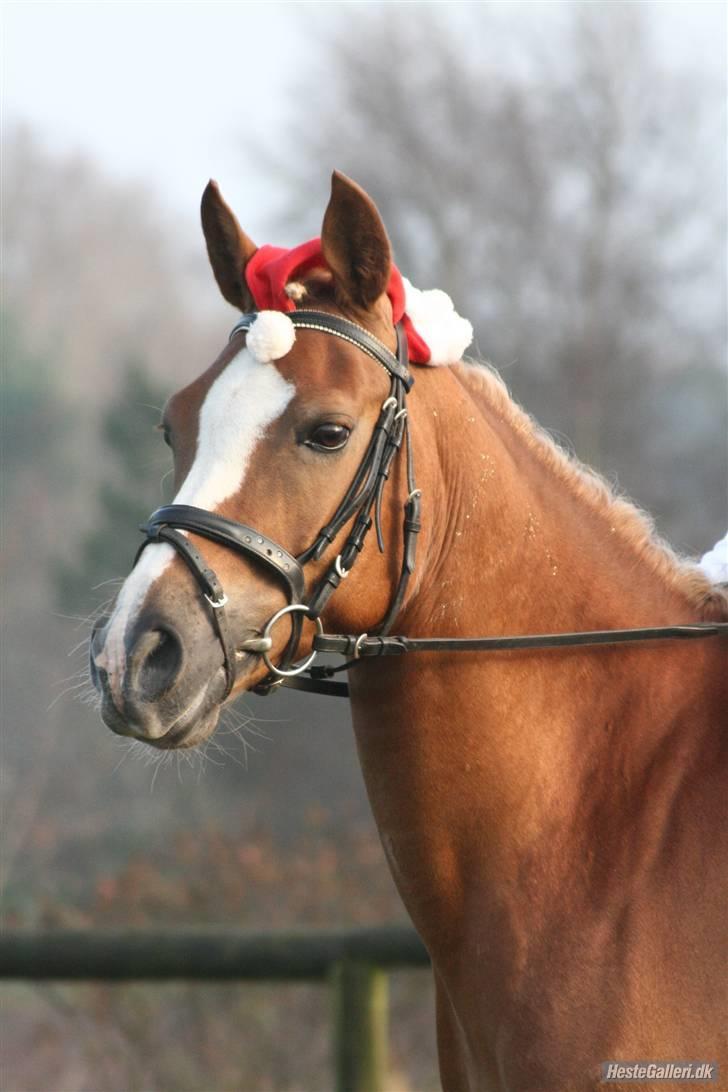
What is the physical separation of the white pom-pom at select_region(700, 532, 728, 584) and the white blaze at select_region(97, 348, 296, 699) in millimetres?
1289

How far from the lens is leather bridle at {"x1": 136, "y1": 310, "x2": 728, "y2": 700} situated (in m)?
2.69

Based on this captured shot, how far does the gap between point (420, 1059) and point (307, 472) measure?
9866 millimetres

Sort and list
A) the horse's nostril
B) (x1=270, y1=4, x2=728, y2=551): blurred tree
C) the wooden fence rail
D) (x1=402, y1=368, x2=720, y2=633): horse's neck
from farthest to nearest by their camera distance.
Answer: (x1=270, y1=4, x2=728, y2=551): blurred tree
the wooden fence rail
(x1=402, y1=368, x2=720, y2=633): horse's neck
the horse's nostril

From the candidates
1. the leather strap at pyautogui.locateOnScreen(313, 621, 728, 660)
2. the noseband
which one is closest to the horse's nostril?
the noseband

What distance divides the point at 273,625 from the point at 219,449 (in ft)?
1.37

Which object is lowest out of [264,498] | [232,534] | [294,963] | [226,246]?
[294,963]

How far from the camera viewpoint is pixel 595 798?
293 centimetres

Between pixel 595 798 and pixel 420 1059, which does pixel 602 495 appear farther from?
pixel 420 1059

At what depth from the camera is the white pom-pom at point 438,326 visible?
10.3ft

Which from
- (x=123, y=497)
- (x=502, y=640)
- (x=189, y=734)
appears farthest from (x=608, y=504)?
(x=123, y=497)

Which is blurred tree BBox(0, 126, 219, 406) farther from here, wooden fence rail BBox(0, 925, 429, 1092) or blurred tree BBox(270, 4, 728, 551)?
wooden fence rail BBox(0, 925, 429, 1092)

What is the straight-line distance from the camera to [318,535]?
283 cm

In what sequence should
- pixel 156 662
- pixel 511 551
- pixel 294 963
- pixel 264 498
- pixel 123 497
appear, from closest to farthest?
pixel 156 662 < pixel 264 498 < pixel 511 551 < pixel 294 963 < pixel 123 497

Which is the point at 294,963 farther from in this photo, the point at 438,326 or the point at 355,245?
the point at 355,245
